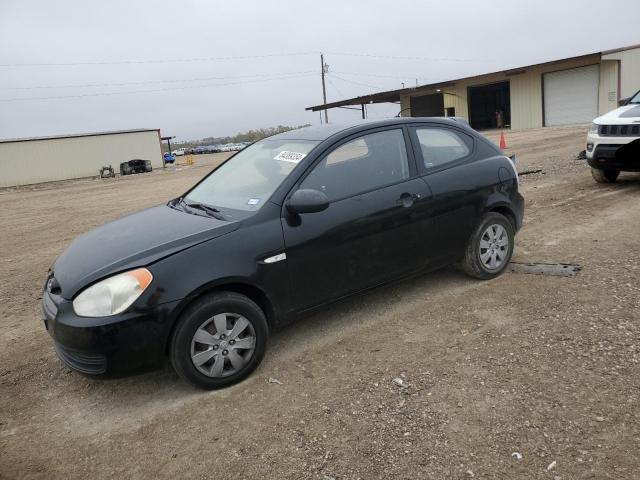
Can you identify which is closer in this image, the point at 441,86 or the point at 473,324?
the point at 473,324

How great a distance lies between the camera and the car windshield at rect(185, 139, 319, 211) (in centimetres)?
397

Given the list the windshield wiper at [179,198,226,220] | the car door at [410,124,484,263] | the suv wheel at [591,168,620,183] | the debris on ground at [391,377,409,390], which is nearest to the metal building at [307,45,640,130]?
the suv wheel at [591,168,620,183]

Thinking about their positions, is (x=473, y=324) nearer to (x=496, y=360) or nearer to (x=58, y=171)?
(x=496, y=360)

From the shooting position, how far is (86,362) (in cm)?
323

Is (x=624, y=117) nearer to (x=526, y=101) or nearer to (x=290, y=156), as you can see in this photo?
(x=290, y=156)

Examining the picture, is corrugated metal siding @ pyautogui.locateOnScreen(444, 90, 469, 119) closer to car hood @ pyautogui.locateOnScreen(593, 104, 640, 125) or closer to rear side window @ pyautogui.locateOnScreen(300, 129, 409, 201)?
car hood @ pyautogui.locateOnScreen(593, 104, 640, 125)

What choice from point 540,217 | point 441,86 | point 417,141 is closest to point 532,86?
point 441,86

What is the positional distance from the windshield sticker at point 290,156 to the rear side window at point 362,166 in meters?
0.16

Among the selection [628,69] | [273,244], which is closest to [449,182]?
[273,244]

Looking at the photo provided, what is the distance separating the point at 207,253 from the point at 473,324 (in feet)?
7.06

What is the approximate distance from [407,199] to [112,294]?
2.36m

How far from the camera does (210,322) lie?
11.0ft

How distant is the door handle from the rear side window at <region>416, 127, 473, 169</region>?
1.20ft

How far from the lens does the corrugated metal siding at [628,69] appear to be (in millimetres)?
28953
